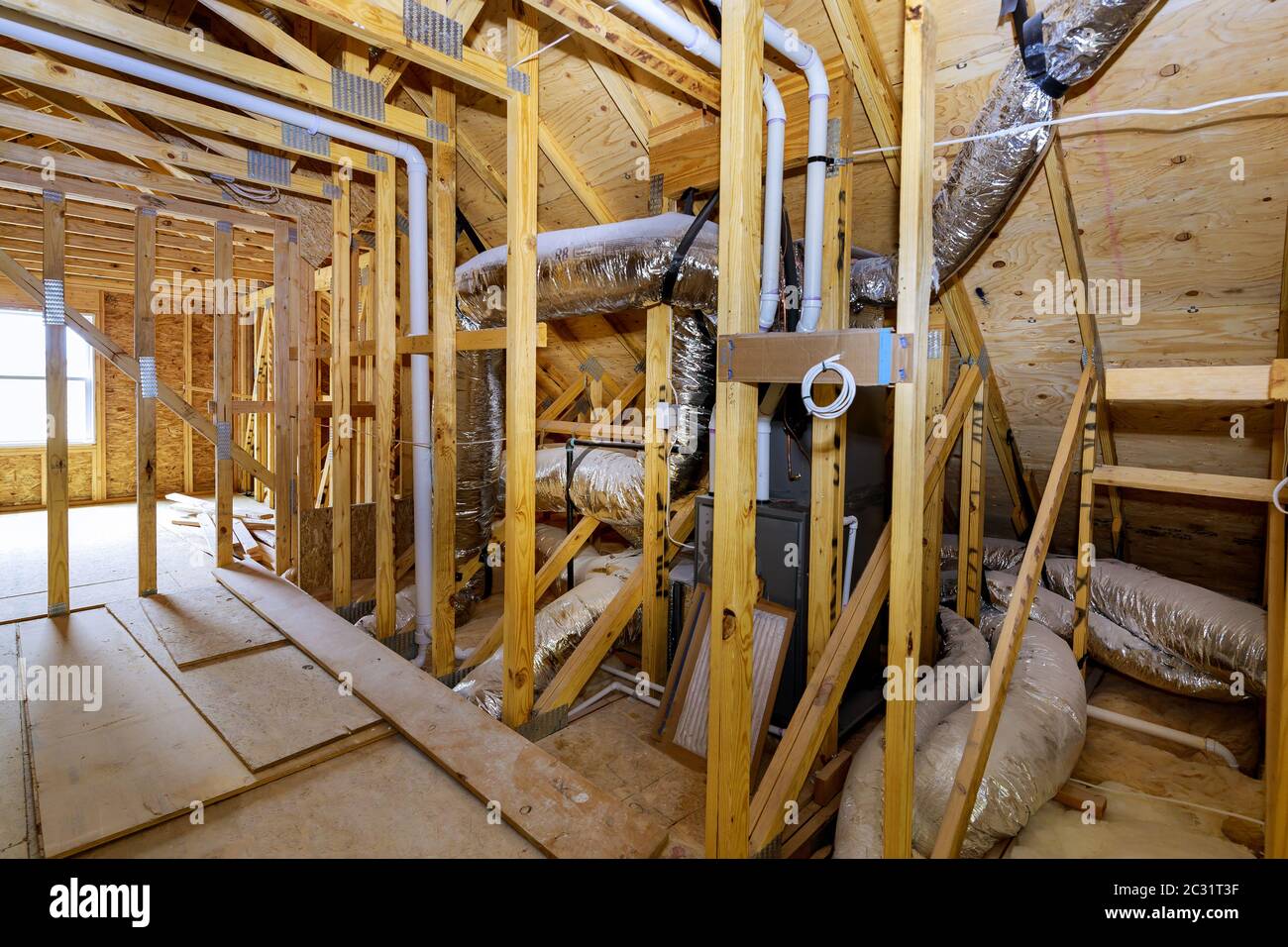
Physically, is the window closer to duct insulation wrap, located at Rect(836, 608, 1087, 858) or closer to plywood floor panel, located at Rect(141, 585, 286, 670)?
plywood floor panel, located at Rect(141, 585, 286, 670)

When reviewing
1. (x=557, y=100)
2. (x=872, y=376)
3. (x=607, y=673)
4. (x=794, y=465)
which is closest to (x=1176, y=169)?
(x=794, y=465)

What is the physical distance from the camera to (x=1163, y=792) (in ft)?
6.82

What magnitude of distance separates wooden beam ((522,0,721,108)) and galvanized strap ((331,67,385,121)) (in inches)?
34.8

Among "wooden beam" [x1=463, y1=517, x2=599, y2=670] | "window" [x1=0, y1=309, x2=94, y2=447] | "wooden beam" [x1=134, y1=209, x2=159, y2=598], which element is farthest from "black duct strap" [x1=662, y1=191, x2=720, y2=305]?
"window" [x1=0, y1=309, x2=94, y2=447]

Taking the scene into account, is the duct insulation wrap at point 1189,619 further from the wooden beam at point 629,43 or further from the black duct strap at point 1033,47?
the wooden beam at point 629,43

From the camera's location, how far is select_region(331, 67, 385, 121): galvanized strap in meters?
2.20

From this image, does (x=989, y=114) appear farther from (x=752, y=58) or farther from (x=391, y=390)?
(x=391, y=390)

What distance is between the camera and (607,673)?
9.43ft

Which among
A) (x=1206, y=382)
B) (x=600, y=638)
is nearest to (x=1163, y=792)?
(x=1206, y=382)

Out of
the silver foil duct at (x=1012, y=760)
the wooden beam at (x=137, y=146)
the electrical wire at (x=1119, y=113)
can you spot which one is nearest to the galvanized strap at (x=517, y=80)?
the electrical wire at (x=1119, y=113)

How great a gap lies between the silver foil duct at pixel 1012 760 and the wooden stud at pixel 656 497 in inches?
44.9

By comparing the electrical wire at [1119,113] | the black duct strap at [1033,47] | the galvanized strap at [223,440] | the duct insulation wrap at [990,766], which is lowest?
the duct insulation wrap at [990,766]

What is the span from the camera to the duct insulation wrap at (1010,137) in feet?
4.77

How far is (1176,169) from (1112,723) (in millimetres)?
1938
